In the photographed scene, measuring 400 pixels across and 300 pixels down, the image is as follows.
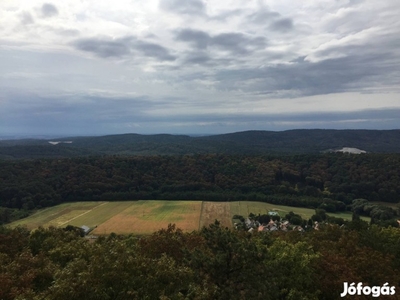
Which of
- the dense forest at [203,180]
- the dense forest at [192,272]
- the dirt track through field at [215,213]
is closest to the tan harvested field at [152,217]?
the dirt track through field at [215,213]

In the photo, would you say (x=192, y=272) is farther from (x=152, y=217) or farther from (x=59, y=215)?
(x=59, y=215)

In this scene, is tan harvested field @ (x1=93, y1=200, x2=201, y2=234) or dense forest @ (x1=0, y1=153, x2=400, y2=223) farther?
dense forest @ (x1=0, y1=153, x2=400, y2=223)

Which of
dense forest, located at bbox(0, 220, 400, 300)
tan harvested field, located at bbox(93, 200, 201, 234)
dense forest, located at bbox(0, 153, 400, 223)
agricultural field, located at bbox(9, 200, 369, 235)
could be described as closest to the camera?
dense forest, located at bbox(0, 220, 400, 300)

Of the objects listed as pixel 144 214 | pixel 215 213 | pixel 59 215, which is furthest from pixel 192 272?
pixel 59 215

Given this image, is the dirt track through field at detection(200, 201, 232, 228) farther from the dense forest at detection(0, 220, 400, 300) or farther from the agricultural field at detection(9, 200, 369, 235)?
the dense forest at detection(0, 220, 400, 300)

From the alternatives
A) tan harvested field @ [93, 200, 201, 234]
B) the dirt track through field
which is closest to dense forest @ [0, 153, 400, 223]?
the dirt track through field

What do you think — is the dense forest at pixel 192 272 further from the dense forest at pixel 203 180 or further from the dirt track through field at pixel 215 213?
the dense forest at pixel 203 180

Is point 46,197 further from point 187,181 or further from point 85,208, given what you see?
point 187,181
